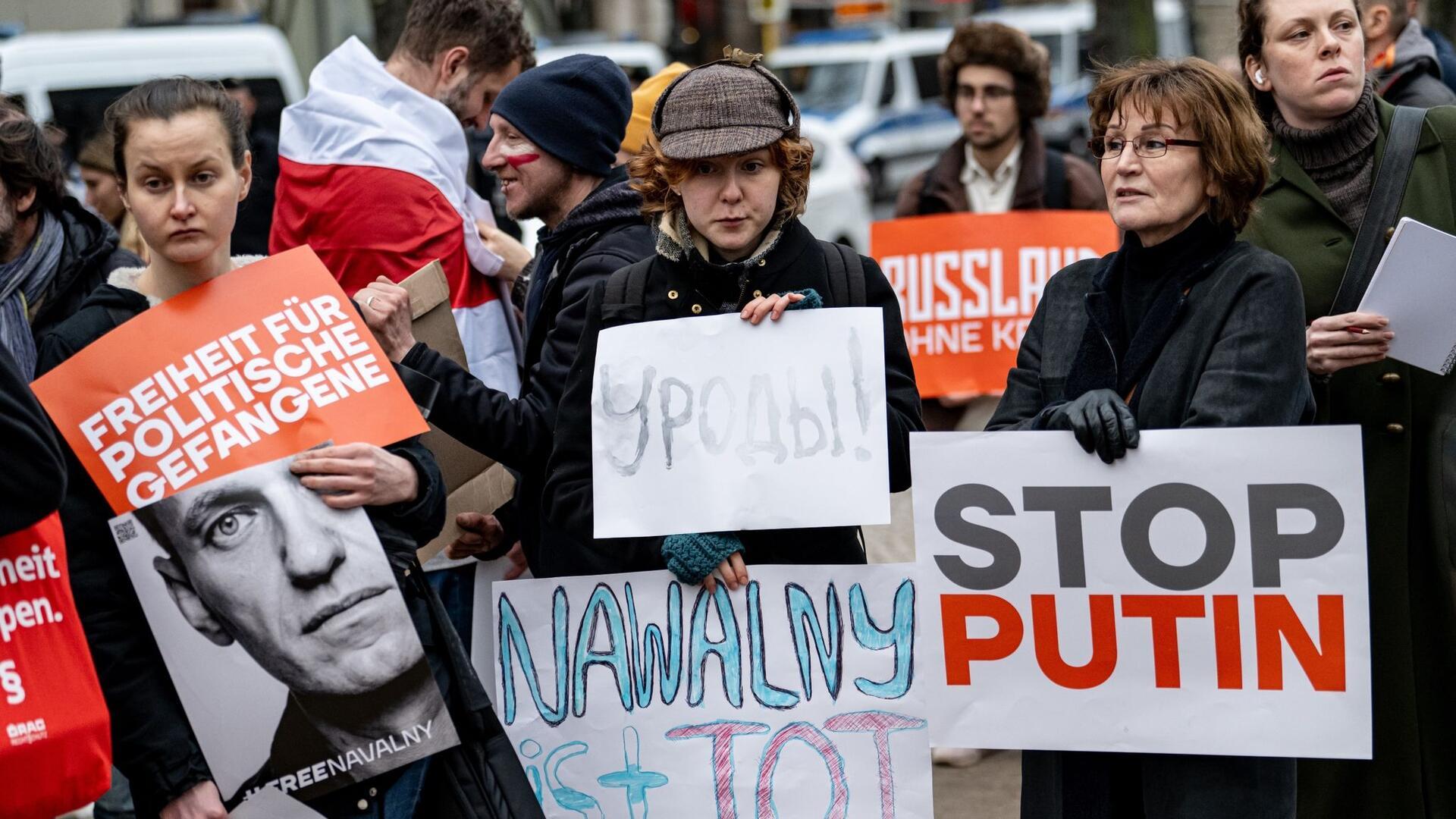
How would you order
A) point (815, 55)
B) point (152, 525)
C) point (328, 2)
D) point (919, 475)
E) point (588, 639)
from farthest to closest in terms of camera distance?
point (815, 55) → point (328, 2) → point (588, 639) → point (919, 475) → point (152, 525)

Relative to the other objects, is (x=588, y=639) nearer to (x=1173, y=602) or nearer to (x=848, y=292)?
(x=848, y=292)

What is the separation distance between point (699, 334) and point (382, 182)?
1.16 m

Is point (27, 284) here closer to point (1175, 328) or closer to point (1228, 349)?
point (1175, 328)

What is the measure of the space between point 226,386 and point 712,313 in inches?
36.6

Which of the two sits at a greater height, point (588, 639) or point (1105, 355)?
point (1105, 355)

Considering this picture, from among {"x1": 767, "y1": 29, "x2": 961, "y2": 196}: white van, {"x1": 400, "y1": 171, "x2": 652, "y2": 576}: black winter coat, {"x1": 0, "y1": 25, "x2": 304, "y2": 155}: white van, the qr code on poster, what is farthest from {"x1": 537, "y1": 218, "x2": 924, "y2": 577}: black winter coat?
{"x1": 767, "y1": 29, "x2": 961, "y2": 196}: white van

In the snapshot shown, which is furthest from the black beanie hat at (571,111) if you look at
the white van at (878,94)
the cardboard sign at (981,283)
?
the white van at (878,94)

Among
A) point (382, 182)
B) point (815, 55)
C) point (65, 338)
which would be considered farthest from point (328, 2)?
point (65, 338)

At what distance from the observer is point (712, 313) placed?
135 inches

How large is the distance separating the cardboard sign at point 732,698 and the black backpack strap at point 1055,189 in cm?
308

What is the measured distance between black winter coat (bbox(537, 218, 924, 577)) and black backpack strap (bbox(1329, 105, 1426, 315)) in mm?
1052

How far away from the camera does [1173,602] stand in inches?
123

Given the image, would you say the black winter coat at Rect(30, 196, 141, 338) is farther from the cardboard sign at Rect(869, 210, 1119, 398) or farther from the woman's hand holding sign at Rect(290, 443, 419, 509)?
the cardboard sign at Rect(869, 210, 1119, 398)

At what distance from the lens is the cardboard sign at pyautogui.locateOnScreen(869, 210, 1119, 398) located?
5.95 m
